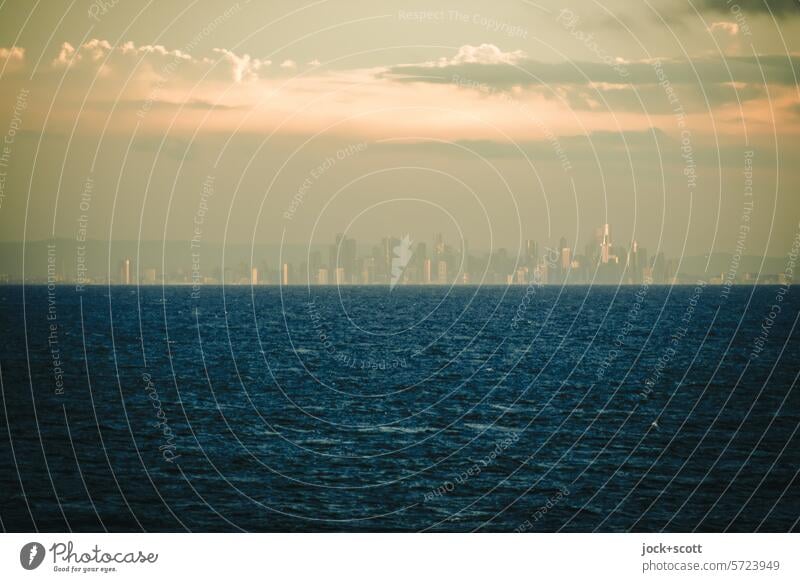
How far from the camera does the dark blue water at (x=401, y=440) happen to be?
58625 mm

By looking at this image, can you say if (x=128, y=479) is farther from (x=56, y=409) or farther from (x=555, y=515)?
(x=56, y=409)

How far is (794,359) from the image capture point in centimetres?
13938

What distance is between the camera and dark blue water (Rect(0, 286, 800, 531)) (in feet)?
192

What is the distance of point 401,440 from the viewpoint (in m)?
80.9

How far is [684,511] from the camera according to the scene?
2349 inches

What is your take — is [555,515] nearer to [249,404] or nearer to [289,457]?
[289,457]

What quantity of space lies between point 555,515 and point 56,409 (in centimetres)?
5588

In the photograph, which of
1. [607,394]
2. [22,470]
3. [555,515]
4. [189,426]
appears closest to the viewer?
[555,515]

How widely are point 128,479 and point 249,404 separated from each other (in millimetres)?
32471
